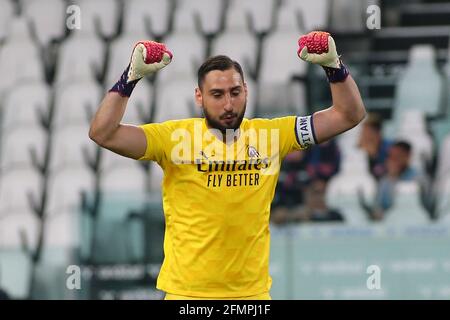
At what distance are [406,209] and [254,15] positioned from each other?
229 centimetres

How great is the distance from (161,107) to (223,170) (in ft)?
15.2

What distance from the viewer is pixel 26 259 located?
10.5m

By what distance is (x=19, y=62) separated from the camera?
10.9m

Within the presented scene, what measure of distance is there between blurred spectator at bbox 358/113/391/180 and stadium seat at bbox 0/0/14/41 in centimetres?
351

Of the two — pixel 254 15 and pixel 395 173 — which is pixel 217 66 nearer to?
pixel 395 173

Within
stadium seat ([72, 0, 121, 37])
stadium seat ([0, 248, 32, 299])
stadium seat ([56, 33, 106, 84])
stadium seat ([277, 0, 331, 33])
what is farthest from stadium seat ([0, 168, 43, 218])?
stadium seat ([277, 0, 331, 33])

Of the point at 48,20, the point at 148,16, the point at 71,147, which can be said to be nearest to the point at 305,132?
the point at 71,147

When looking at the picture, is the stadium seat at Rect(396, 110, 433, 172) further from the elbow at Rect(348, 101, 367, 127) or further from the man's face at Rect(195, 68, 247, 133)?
the man's face at Rect(195, 68, 247, 133)

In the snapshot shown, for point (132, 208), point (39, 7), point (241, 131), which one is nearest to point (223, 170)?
point (241, 131)

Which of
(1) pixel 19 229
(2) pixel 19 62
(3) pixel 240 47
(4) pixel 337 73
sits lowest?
(1) pixel 19 229

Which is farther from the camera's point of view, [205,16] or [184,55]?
[205,16]

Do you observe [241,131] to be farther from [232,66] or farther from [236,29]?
[236,29]

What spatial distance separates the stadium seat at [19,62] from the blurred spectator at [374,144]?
3.07m

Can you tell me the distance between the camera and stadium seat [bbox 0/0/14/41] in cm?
1102
